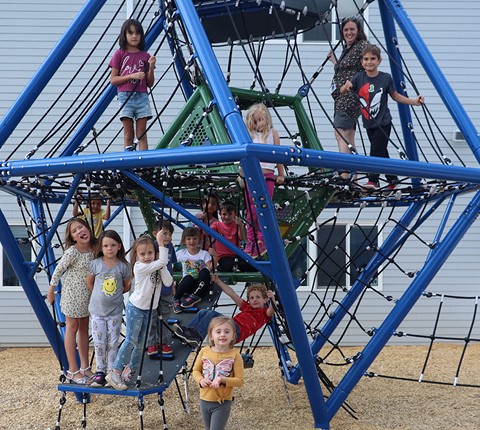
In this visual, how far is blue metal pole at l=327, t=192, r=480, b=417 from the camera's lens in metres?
6.49

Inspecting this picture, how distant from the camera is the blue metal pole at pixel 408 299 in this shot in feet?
21.3

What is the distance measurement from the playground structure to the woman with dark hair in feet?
0.91

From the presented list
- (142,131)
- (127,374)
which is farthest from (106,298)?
(142,131)

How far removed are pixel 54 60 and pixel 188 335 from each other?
2472 mm

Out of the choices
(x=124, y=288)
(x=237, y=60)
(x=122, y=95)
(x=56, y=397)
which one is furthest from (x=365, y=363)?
(x=237, y=60)

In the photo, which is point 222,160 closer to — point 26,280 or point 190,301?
point 190,301

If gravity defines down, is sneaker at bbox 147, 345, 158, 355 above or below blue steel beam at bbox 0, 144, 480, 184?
below

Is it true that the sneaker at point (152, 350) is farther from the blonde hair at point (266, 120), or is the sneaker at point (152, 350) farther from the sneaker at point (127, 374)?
the blonde hair at point (266, 120)

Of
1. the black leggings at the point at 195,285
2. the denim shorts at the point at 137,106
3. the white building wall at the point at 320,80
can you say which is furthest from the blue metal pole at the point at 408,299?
the white building wall at the point at 320,80

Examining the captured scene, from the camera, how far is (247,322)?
268 inches

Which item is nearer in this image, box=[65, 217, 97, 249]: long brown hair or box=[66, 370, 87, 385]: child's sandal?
box=[66, 370, 87, 385]: child's sandal

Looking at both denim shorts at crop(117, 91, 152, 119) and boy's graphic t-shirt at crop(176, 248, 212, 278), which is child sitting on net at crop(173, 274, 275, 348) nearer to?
boy's graphic t-shirt at crop(176, 248, 212, 278)

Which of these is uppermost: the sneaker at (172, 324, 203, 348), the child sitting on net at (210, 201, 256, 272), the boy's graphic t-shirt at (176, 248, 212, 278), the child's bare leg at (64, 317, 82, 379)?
the child sitting on net at (210, 201, 256, 272)

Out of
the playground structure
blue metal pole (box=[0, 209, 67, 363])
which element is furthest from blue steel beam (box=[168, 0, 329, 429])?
blue metal pole (box=[0, 209, 67, 363])
